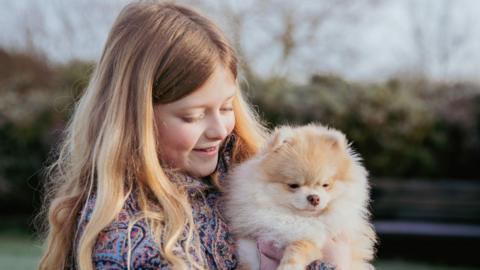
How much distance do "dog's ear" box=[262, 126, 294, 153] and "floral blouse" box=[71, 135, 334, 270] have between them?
0.17 metres

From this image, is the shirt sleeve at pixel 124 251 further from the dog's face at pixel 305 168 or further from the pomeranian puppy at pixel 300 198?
the dog's face at pixel 305 168

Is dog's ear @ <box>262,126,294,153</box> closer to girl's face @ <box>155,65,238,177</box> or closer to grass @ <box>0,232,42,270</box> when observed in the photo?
girl's face @ <box>155,65,238,177</box>

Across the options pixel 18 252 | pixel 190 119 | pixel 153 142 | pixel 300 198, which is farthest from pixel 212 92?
pixel 18 252

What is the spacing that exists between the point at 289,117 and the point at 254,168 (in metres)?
5.58

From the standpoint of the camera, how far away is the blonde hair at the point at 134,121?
189cm

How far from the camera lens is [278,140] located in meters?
2.27

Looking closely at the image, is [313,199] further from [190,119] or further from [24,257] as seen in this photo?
[24,257]

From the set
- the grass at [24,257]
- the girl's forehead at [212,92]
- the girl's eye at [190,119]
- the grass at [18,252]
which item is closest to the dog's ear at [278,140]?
the girl's forehead at [212,92]

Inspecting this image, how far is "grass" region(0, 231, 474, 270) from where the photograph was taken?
6730 millimetres

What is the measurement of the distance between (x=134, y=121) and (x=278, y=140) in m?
0.58

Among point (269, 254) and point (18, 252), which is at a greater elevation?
point (269, 254)

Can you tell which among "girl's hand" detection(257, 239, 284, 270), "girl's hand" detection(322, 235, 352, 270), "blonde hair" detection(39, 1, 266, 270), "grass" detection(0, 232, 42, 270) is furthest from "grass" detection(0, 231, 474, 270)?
"girl's hand" detection(322, 235, 352, 270)

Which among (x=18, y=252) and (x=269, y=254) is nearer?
(x=269, y=254)

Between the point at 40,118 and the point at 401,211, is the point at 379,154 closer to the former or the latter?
the point at 401,211
